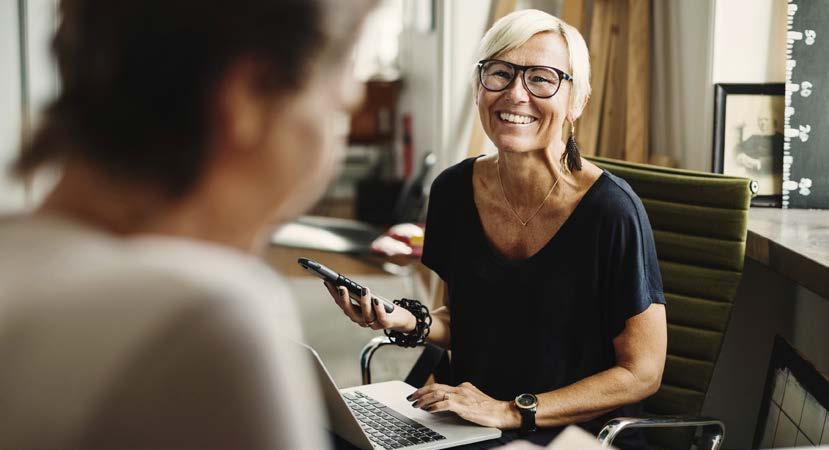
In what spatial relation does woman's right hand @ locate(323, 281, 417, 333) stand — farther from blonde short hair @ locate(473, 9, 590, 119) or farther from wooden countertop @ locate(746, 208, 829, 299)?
wooden countertop @ locate(746, 208, 829, 299)

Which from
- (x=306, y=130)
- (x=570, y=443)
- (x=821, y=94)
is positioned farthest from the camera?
(x=821, y=94)

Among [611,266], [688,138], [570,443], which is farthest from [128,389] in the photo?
[688,138]

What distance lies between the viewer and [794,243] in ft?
6.38

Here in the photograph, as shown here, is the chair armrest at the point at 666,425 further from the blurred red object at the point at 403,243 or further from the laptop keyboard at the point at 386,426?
the blurred red object at the point at 403,243

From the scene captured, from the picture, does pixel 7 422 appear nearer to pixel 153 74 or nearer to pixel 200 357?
pixel 200 357

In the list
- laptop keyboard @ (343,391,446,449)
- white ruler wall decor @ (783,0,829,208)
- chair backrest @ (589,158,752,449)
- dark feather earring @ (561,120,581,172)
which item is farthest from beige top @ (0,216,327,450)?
white ruler wall decor @ (783,0,829,208)

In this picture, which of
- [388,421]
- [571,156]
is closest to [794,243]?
[571,156]

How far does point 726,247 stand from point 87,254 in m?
1.66

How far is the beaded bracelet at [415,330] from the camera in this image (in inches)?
74.3

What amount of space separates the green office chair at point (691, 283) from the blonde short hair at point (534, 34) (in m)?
0.36

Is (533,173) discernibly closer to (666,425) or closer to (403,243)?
(666,425)

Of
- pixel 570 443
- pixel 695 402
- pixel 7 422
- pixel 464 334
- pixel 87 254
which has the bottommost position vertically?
pixel 695 402

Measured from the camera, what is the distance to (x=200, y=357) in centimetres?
55

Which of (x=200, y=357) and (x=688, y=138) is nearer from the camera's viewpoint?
(x=200, y=357)
